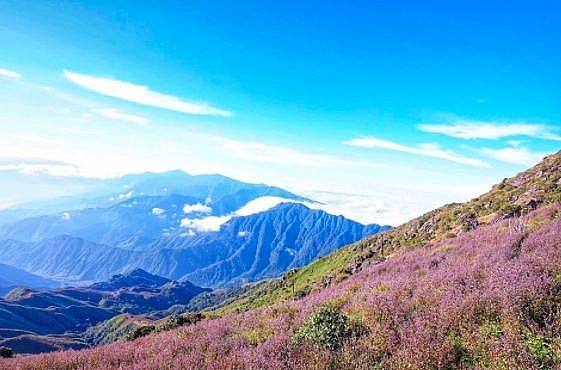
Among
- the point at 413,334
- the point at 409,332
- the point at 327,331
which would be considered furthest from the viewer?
the point at 327,331

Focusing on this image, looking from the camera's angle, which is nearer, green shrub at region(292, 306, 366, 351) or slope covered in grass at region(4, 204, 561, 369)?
slope covered in grass at region(4, 204, 561, 369)

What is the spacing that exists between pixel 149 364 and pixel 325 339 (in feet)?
13.5

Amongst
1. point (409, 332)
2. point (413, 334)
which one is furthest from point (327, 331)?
point (413, 334)

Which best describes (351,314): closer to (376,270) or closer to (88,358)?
(88,358)

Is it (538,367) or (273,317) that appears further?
(273,317)

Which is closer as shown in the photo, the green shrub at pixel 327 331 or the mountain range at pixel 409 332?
the mountain range at pixel 409 332

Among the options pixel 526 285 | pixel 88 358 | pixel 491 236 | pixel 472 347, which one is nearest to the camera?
pixel 472 347

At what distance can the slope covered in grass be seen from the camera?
7.74 metres

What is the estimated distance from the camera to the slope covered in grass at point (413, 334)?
774 cm

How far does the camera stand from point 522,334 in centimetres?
809

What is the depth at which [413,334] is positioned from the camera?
8.63m

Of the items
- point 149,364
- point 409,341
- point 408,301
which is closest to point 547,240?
point 408,301

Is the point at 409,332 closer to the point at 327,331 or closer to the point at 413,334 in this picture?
the point at 413,334

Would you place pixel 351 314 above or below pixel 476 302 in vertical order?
below
